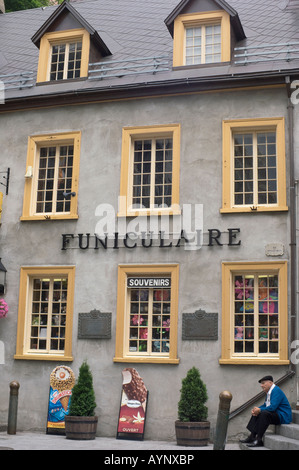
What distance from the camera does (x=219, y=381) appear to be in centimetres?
1424

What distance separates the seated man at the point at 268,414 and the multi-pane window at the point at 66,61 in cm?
947

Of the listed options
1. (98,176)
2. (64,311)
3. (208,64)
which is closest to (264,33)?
(208,64)

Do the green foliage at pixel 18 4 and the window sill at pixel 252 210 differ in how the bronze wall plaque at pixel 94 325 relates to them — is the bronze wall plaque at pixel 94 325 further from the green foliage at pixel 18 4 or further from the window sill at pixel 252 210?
the green foliage at pixel 18 4

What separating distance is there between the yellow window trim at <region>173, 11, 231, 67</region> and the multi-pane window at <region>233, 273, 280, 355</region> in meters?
5.49

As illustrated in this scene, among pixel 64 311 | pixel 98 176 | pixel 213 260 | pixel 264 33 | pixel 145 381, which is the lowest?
pixel 145 381

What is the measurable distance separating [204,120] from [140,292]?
4.28m

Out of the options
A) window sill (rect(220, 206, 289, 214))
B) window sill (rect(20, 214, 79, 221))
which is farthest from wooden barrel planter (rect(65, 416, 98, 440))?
window sill (rect(220, 206, 289, 214))

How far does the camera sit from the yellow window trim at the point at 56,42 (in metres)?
17.1

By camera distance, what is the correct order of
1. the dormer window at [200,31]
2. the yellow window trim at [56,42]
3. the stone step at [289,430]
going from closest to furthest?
the stone step at [289,430] < the dormer window at [200,31] < the yellow window trim at [56,42]

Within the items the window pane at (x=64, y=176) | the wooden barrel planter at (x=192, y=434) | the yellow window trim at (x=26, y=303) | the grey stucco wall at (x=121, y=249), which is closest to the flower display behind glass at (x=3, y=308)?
the grey stucco wall at (x=121, y=249)

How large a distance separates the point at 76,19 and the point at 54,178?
4.30m

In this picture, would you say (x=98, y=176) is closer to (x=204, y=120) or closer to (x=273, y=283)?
(x=204, y=120)

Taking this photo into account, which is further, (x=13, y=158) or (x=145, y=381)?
(x=13, y=158)

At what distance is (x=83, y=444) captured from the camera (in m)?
13.3
